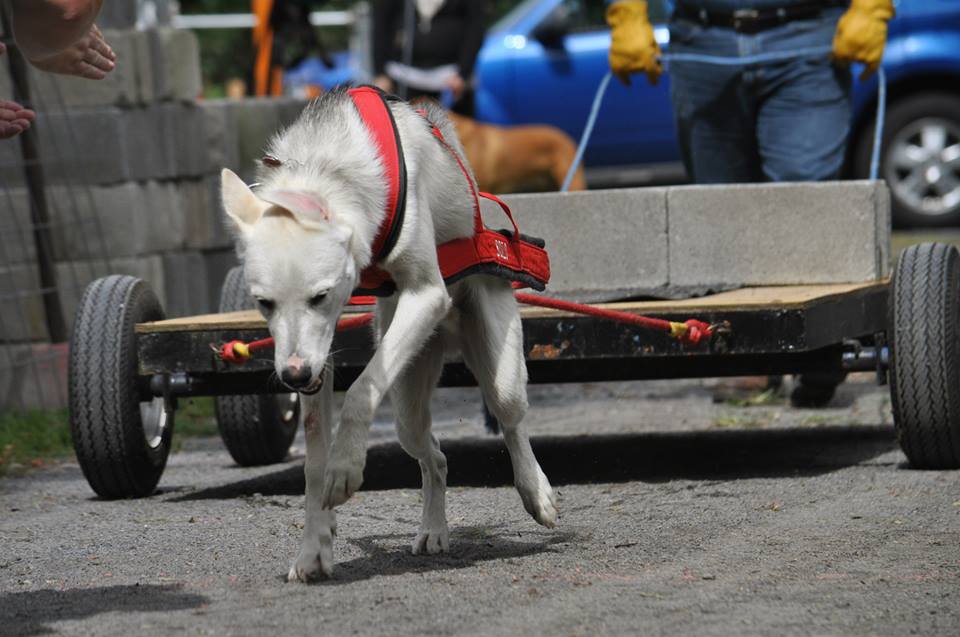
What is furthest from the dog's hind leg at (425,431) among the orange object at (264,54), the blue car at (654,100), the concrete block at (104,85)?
the orange object at (264,54)

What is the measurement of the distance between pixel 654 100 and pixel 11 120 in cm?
1034

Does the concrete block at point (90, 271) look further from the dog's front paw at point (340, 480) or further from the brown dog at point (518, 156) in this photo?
the brown dog at point (518, 156)

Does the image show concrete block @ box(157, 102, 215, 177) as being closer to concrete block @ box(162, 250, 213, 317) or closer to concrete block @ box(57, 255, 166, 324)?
concrete block @ box(162, 250, 213, 317)

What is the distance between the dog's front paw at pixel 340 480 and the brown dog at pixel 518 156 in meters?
8.89

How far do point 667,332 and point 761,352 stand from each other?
0.31 m

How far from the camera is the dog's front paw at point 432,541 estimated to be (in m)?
4.63

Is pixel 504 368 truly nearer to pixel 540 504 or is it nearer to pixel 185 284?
pixel 540 504

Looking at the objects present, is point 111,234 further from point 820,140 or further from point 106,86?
point 820,140

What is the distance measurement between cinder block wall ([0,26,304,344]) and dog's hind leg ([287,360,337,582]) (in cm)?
384

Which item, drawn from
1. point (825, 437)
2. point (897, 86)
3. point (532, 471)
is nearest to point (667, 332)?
point (532, 471)

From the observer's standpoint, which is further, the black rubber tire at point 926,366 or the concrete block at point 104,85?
the concrete block at point 104,85

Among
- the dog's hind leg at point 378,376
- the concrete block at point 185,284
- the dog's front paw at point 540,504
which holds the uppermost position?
the dog's hind leg at point 378,376

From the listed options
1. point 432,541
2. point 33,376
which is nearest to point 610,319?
point 432,541

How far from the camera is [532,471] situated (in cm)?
469
